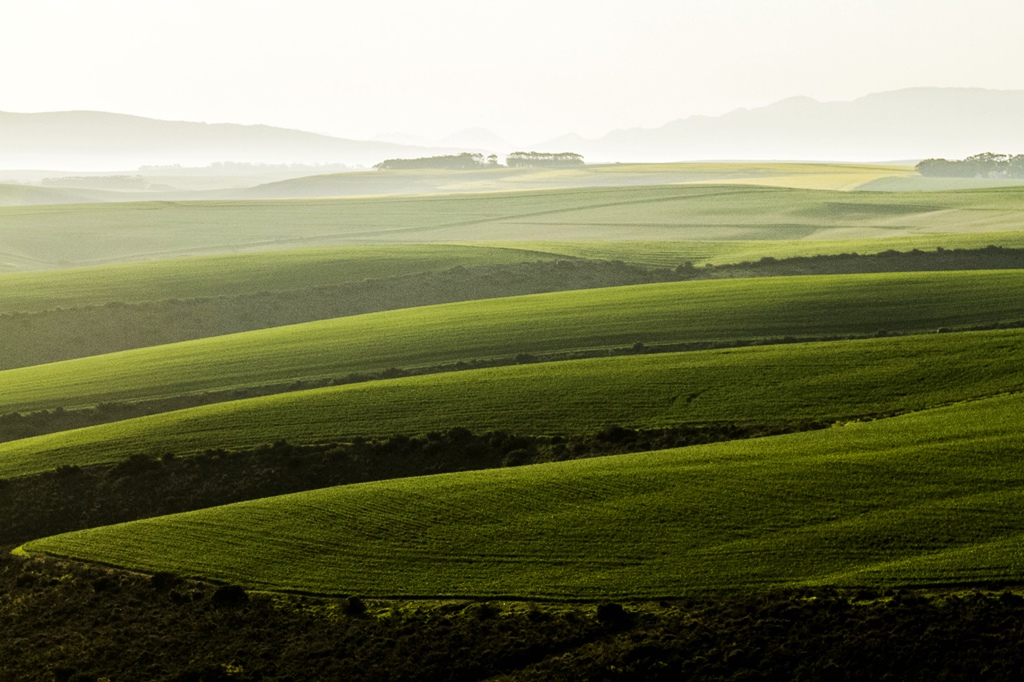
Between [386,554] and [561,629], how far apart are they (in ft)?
12.3

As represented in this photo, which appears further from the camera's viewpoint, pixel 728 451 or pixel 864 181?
pixel 864 181

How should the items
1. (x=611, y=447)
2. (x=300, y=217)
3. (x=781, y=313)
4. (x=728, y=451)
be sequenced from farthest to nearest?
(x=300, y=217) → (x=781, y=313) → (x=611, y=447) → (x=728, y=451)

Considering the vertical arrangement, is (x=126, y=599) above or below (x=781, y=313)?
below

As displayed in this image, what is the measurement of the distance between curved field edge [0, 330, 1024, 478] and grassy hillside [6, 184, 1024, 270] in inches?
1559

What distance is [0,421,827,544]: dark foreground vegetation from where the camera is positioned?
70.5 ft

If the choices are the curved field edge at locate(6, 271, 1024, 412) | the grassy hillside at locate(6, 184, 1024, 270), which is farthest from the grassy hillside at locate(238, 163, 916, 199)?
the curved field edge at locate(6, 271, 1024, 412)

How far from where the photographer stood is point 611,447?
2231cm

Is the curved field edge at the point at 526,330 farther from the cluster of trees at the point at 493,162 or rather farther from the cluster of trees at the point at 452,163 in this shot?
the cluster of trees at the point at 493,162

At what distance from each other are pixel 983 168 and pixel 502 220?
2836 inches

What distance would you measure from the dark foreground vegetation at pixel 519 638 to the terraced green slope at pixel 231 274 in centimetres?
3340

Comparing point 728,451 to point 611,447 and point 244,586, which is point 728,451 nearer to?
point 611,447

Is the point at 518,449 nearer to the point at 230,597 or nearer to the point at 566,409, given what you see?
the point at 566,409

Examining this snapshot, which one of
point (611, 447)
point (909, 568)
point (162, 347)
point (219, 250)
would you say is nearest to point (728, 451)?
point (611, 447)

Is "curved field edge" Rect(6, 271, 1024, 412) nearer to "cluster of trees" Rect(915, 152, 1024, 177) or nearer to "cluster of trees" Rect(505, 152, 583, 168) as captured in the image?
"cluster of trees" Rect(915, 152, 1024, 177)
